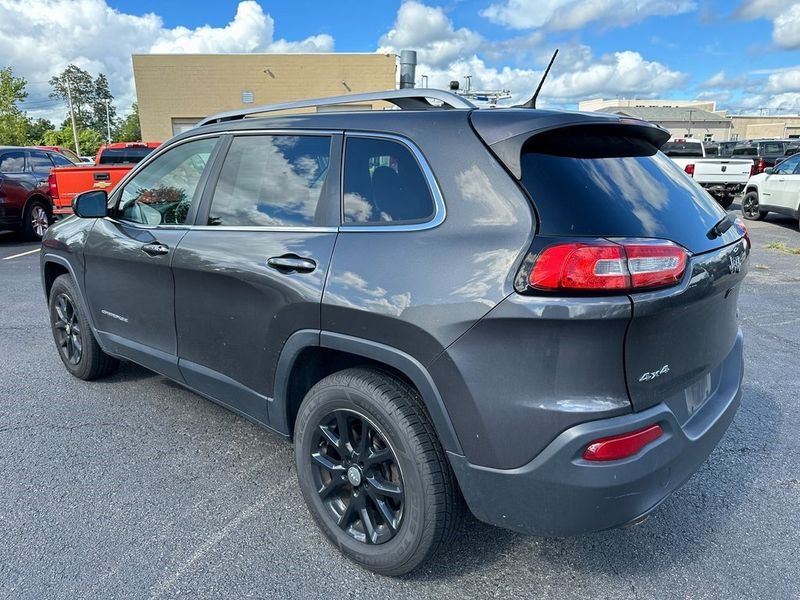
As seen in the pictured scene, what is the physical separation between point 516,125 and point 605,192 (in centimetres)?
40

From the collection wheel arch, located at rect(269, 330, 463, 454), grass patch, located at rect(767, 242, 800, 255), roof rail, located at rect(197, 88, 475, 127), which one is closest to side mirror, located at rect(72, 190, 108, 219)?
roof rail, located at rect(197, 88, 475, 127)

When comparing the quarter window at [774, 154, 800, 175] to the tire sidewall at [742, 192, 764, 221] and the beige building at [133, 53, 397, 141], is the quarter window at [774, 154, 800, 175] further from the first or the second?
the beige building at [133, 53, 397, 141]

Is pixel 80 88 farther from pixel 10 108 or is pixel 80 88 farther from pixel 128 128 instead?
pixel 10 108

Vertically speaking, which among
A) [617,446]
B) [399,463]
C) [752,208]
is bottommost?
[752,208]

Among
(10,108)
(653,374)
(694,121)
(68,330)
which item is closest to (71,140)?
(10,108)

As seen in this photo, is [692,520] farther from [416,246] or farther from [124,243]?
[124,243]

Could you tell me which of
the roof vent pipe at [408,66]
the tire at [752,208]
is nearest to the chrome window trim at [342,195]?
the roof vent pipe at [408,66]

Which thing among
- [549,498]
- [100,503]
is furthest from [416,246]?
[100,503]

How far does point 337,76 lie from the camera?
95.2 feet

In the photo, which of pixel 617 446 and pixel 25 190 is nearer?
pixel 617 446

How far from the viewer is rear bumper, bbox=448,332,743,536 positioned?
1873 millimetres

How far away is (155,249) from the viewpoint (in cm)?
325

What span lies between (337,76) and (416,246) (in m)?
29.2

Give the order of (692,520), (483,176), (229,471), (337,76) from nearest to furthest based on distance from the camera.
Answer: (483,176), (692,520), (229,471), (337,76)
